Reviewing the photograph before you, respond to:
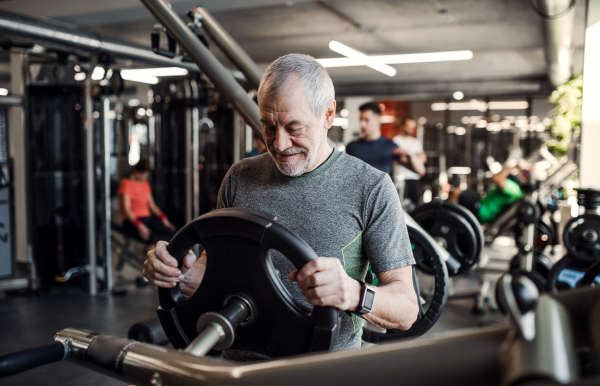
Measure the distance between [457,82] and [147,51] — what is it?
748 cm

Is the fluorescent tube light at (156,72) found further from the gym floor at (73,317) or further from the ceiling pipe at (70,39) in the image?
the gym floor at (73,317)

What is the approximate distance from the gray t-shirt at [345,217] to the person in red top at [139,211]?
391 cm

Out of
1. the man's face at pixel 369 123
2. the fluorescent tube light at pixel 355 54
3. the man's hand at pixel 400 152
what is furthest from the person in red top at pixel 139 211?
the fluorescent tube light at pixel 355 54

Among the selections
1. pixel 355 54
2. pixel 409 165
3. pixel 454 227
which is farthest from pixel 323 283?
pixel 355 54

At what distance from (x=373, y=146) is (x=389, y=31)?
4.02 metres

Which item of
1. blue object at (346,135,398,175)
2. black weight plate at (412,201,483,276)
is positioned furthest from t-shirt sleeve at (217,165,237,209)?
blue object at (346,135,398,175)

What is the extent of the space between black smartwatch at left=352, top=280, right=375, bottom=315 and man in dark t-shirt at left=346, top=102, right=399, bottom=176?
3.31 metres

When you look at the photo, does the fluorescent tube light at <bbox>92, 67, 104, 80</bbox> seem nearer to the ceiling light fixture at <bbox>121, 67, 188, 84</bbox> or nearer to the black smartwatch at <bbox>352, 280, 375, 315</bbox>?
the ceiling light fixture at <bbox>121, 67, 188, 84</bbox>

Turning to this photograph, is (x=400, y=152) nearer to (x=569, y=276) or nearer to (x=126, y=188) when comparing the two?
(x=569, y=276)

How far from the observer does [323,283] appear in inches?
31.1

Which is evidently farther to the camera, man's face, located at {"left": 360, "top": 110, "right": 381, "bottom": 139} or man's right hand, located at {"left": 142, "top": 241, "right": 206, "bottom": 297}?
man's face, located at {"left": 360, "top": 110, "right": 381, "bottom": 139}

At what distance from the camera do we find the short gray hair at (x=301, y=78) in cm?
105

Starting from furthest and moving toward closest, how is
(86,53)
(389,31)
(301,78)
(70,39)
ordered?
(389,31) < (86,53) < (70,39) < (301,78)

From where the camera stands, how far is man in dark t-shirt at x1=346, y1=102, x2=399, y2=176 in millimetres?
4164
